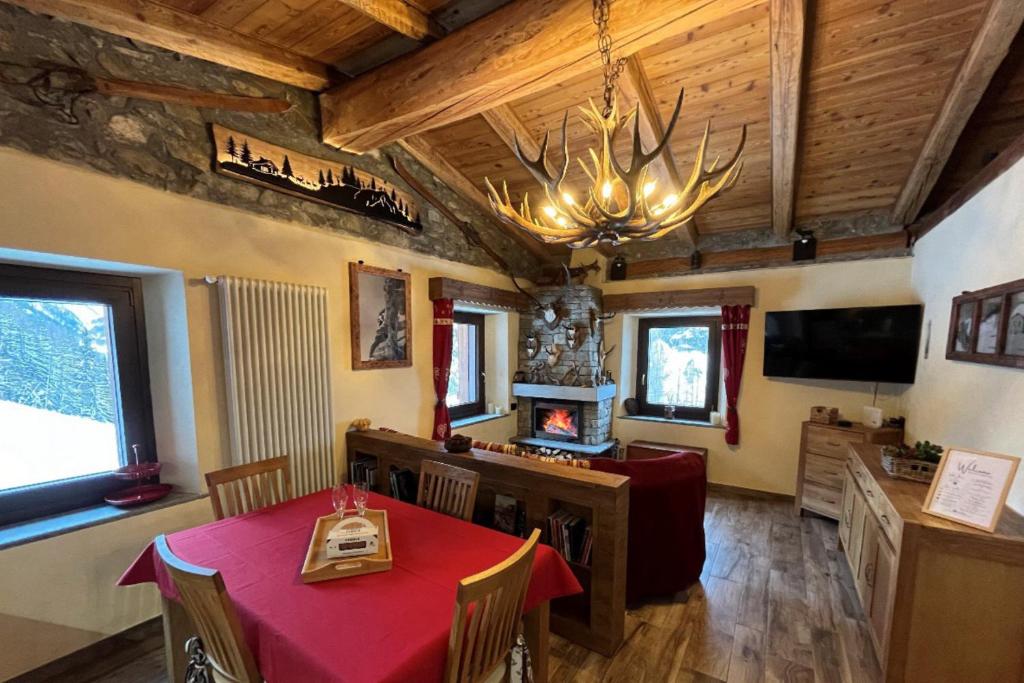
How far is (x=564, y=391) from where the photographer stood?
4.67 metres

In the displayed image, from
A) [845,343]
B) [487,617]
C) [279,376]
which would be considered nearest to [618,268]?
[845,343]

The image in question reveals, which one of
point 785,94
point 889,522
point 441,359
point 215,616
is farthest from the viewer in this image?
point 441,359

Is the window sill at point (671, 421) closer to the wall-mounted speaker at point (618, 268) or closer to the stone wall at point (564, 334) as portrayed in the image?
the stone wall at point (564, 334)

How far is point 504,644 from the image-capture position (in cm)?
134

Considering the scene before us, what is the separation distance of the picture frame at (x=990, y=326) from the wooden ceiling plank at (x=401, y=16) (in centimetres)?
320

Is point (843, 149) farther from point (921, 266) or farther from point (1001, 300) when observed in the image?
point (1001, 300)

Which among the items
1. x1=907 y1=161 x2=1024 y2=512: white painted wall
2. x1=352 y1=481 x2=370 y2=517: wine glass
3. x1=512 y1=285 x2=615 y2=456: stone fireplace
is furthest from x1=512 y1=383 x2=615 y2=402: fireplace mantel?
x1=352 y1=481 x2=370 y2=517: wine glass

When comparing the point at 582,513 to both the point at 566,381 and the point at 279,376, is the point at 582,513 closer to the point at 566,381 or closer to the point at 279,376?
the point at 279,376

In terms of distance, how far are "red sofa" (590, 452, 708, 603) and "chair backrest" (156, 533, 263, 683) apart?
1758 millimetres

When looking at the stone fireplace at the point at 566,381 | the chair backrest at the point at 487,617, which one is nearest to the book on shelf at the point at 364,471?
the chair backrest at the point at 487,617

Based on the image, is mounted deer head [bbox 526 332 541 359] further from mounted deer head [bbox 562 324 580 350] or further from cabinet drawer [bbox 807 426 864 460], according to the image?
cabinet drawer [bbox 807 426 864 460]

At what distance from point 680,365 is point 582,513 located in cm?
316

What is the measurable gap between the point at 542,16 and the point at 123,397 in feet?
10.2

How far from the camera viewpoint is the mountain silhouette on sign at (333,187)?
8.05ft
